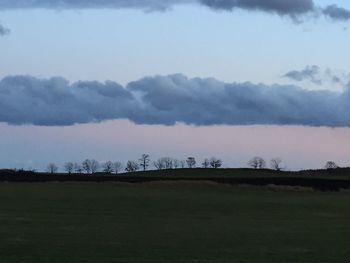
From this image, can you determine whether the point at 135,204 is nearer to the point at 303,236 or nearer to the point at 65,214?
the point at 65,214

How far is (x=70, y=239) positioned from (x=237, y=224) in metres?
10.7

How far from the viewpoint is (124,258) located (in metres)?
20.5

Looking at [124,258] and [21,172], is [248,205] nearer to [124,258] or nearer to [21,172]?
[124,258]

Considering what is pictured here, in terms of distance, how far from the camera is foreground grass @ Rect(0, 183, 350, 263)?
2175 centimetres

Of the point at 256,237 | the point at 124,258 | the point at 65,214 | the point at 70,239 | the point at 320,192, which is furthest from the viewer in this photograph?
the point at 320,192

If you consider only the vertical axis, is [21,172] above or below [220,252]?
above

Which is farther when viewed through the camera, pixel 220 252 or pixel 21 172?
pixel 21 172

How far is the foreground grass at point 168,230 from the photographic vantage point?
21.8 m

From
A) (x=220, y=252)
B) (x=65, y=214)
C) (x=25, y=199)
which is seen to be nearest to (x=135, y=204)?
(x=25, y=199)

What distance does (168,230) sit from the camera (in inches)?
1188

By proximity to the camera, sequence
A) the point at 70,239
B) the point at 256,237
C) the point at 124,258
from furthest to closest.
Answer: the point at 256,237, the point at 70,239, the point at 124,258

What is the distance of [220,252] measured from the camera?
Answer: 74.3 ft

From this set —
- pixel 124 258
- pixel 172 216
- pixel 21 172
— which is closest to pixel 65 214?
pixel 172 216

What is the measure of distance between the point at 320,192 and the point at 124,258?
5646 centimetres
